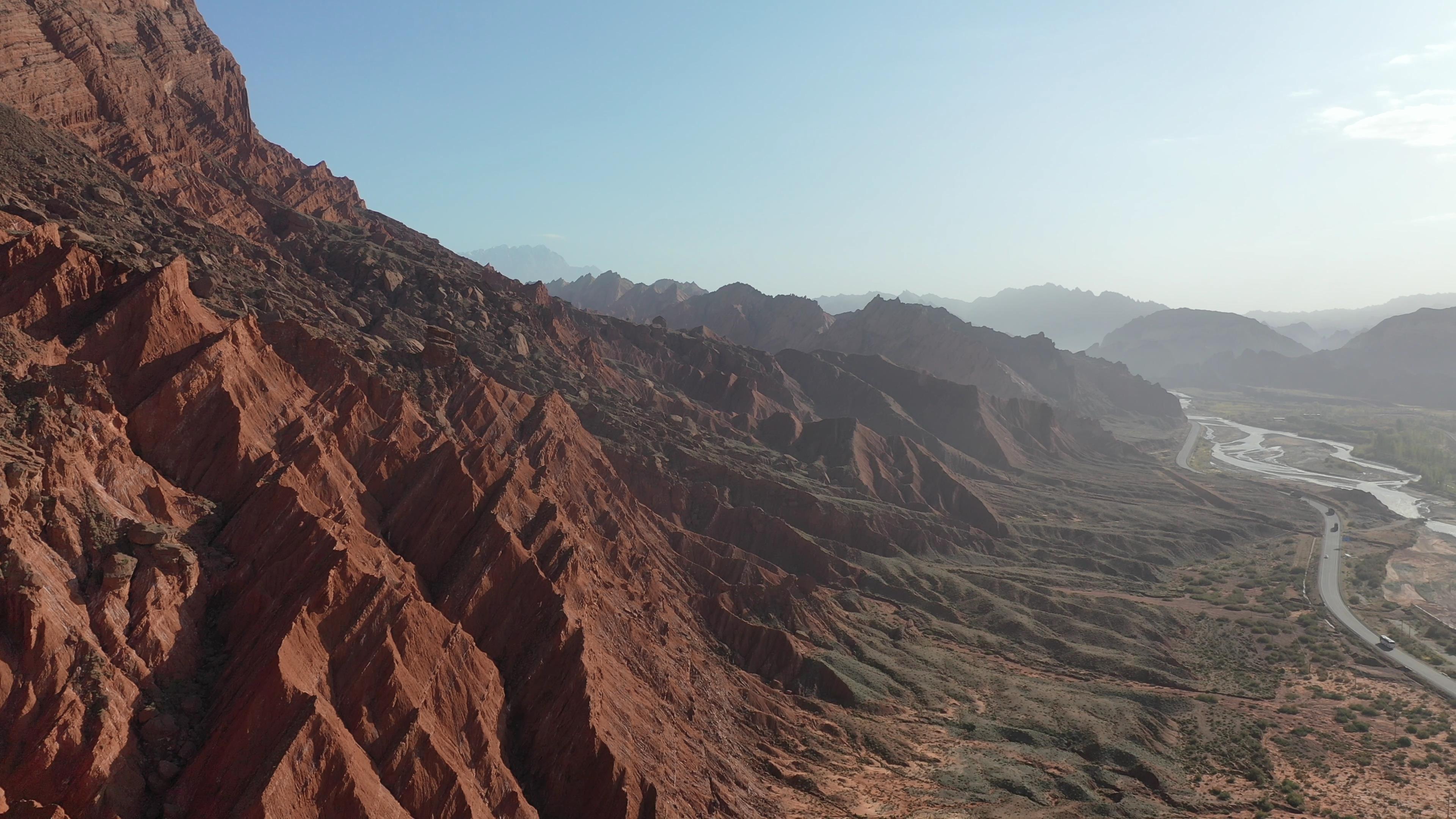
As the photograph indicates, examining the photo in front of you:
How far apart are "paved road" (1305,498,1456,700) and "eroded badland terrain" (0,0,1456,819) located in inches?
141

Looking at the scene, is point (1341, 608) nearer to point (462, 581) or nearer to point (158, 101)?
point (462, 581)

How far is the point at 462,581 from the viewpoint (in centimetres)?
4794

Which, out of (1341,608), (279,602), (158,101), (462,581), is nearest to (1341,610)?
(1341,608)

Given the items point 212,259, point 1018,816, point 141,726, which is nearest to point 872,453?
point 1018,816

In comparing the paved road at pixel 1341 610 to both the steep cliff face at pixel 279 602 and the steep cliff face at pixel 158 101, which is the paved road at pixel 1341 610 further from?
the steep cliff face at pixel 158 101

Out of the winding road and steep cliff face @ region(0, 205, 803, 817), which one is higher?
steep cliff face @ region(0, 205, 803, 817)

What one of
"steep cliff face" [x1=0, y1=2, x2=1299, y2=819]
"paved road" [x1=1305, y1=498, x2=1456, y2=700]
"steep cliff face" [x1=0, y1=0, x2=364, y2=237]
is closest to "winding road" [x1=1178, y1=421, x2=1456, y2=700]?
"paved road" [x1=1305, y1=498, x2=1456, y2=700]

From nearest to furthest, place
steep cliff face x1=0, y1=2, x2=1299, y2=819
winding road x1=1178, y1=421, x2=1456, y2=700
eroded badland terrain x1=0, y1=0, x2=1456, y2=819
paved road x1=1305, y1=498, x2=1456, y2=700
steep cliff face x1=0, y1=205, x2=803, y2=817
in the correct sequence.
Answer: steep cliff face x1=0, y1=205, x2=803, y2=817, steep cliff face x1=0, y1=2, x2=1299, y2=819, eroded badland terrain x1=0, y1=0, x2=1456, y2=819, paved road x1=1305, y1=498, x2=1456, y2=700, winding road x1=1178, y1=421, x2=1456, y2=700

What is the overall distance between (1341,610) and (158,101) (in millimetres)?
172599

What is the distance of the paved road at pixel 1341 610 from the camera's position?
284 ft

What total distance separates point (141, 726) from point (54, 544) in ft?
25.6

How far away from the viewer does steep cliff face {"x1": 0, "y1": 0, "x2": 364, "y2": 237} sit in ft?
290

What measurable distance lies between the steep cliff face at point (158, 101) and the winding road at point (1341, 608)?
475ft

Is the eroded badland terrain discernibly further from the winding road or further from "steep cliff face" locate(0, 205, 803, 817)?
the winding road
